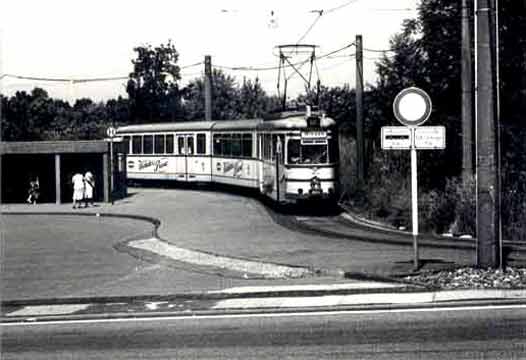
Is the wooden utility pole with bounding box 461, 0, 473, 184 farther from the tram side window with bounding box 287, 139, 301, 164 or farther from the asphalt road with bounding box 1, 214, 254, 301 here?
the asphalt road with bounding box 1, 214, 254, 301

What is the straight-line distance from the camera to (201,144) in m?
41.7

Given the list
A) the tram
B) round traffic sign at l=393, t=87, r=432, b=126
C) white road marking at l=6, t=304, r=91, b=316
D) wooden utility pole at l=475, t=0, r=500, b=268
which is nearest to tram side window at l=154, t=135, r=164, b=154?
the tram

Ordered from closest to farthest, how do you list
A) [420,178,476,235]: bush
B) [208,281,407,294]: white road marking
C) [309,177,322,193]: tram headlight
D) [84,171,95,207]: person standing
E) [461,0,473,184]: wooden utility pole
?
[208,281,407,294]: white road marking, [420,178,476,235]: bush, [461,0,473,184]: wooden utility pole, [309,177,322,193]: tram headlight, [84,171,95,207]: person standing

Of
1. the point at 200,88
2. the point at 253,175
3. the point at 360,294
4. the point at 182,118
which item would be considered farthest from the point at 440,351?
the point at 200,88

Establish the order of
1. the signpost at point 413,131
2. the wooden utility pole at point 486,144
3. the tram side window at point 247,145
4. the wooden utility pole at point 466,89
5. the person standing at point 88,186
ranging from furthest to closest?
the person standing at point 88,186 < the tram side window at point 247,145 < the wooden utility pole at point 466,89 < the signpost at point 413,131 < the wooden utility pole at point 486,144

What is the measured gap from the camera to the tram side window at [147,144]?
45750 millimetres

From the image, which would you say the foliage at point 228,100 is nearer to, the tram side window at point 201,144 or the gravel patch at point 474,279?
the tram side window at point 201,144

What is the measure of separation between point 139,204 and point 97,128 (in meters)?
36.6

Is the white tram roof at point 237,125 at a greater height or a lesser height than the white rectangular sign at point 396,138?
greater

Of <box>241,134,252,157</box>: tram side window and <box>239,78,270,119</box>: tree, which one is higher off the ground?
<box>239,78,270,119</box>: tree

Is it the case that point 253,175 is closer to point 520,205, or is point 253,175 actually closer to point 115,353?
point 520,205

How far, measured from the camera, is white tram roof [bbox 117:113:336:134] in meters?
28.7

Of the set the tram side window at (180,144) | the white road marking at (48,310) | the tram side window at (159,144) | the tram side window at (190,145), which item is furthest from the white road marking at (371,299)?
the tram side window at (159,144)

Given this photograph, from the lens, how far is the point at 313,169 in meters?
28.5
